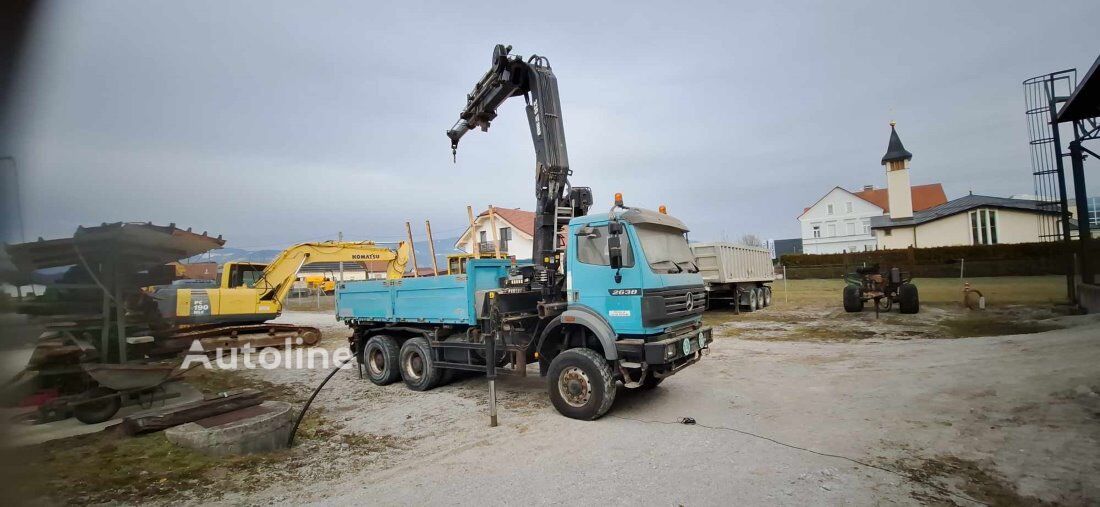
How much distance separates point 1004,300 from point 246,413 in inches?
904

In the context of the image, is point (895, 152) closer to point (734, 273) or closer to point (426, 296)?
point (734, 273)

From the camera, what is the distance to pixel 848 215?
52719 mm

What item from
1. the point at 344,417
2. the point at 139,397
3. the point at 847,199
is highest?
the point at 847,199

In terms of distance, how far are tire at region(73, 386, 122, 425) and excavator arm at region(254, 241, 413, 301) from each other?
26.8 ft

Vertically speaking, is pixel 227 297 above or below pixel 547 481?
above

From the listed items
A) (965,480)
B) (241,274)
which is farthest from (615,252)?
(241,274)

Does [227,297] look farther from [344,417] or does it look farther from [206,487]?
[206,487]

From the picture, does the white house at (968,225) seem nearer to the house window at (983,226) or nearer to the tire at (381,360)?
the house window at (983,226)

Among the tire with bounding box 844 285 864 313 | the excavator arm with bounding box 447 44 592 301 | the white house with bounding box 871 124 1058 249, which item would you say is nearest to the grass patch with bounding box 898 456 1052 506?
the excavator arm with bounding box 447 44 592 301

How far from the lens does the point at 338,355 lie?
1281 centimetres

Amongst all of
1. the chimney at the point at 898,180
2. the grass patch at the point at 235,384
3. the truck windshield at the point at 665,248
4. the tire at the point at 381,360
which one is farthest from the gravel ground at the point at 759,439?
the chimney at the point at 898,180

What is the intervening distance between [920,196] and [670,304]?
61.8m

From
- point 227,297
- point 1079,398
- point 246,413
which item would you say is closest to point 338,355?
point 227,297

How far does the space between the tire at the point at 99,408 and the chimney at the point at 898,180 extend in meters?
48.7
